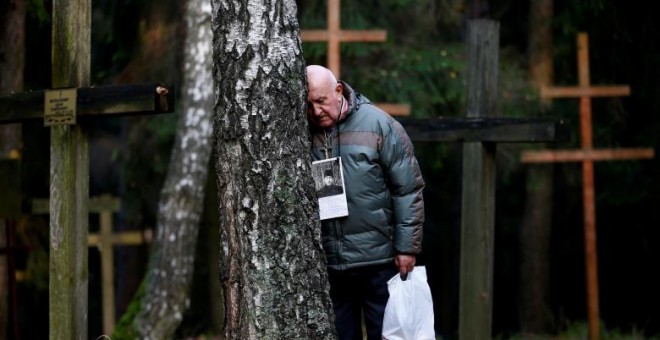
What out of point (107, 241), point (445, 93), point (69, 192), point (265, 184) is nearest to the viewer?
point (265, 184)

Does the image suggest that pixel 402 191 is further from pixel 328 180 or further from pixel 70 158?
pixel 70 158

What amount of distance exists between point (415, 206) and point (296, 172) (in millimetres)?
821

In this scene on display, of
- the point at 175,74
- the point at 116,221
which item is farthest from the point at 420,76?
the point at 116,221

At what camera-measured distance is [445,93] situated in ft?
47.2

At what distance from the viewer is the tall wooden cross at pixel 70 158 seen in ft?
21.7

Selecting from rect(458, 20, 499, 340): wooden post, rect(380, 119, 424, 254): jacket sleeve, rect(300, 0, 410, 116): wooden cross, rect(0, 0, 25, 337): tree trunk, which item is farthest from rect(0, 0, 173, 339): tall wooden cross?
rect(0, 0, 25, 337): tree trunk

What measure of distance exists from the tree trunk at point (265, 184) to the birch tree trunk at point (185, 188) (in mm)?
5730

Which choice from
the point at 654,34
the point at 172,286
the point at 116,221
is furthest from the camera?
the point at 116,221

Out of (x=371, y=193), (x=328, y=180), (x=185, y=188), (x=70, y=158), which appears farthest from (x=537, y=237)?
(x=328, y=180)

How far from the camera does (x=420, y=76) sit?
14.3 meters

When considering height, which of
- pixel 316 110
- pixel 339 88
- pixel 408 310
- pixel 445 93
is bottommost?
pixel 408 310

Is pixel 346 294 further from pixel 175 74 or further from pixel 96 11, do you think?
pixel 96 11

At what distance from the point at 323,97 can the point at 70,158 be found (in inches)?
69.6

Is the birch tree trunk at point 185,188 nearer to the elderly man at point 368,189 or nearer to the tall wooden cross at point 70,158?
the tall wooden cross at point 70,158
